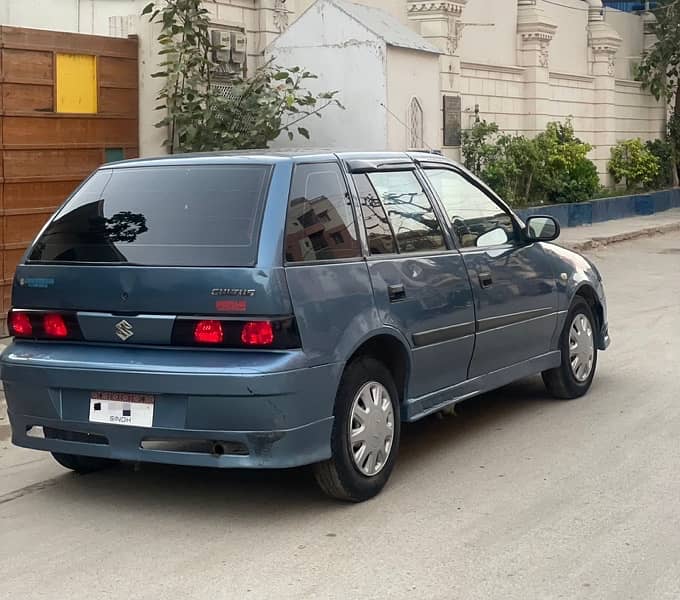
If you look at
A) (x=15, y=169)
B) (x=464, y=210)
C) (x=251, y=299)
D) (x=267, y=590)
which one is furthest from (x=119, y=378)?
(x=15, y=169)

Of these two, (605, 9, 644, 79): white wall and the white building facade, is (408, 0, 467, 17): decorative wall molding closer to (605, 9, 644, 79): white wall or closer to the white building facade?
the white building facade

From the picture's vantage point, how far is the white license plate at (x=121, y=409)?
208 inches

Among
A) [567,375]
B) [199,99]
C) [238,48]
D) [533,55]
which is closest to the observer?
[567,375]

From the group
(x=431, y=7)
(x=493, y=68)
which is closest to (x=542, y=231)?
(x=431, y=7)

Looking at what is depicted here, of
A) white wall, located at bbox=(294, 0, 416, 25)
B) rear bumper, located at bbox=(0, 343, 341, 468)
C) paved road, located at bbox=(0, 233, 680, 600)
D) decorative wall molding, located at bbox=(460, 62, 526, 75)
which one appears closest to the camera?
paved road, located at bbox=(0, 233, 680, 600)

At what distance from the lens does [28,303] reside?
573 cm

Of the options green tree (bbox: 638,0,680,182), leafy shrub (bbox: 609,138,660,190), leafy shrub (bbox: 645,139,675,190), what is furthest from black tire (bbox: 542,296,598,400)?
Answer: green tree (bbox: 638,0,680,182)

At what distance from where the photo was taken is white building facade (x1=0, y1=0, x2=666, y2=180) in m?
12.3

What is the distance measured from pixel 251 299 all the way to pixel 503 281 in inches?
88.0

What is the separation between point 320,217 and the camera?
18.5 ft

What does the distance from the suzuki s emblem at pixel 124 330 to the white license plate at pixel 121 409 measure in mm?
269

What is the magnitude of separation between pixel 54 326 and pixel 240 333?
3.44 ft

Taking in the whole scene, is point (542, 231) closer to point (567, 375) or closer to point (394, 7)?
point (567, 375)

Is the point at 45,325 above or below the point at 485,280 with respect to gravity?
below
